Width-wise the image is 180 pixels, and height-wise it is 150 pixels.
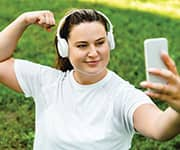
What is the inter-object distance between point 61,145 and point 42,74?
1.30ft

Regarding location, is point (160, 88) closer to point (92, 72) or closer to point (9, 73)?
point (92, 72)

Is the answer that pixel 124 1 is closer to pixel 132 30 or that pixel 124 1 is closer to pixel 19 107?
pixel 132 30

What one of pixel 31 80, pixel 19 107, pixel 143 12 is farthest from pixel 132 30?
pixel 31 80

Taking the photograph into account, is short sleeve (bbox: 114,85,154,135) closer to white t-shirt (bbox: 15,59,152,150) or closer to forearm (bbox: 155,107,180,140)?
white t-shirt (bbox: 15,59,152,150)

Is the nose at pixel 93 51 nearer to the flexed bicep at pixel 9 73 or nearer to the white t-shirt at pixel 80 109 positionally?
the white t-shirt at pixel 80 109

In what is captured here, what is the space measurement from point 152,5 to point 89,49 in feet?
24.1

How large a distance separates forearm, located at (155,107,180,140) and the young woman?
12cm

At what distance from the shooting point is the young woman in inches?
116

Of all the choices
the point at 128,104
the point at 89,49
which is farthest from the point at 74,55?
the point at 128,104

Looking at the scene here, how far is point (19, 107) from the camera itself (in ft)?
19.3

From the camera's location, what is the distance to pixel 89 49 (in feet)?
9.82

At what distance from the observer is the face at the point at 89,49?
2.98 metres

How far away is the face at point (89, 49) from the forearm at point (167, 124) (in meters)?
0.49

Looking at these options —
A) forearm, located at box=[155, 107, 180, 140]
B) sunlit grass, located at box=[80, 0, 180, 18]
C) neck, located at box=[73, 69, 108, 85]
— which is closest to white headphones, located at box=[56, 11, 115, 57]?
neck, located at box=[73, 69, 108, 85]
